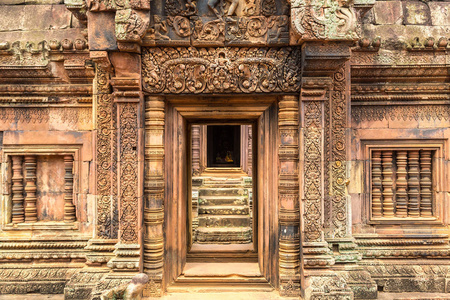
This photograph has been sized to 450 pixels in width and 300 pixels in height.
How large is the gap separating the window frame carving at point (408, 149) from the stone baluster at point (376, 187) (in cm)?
7

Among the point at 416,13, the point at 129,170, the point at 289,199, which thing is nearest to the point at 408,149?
the point at 416,13

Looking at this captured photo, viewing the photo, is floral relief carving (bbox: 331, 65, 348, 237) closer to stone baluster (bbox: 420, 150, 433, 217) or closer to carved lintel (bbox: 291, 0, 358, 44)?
carved lintel (bbox: 291, 0, 358, 44)

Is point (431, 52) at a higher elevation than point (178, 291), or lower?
higher

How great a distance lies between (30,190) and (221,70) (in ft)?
10.9

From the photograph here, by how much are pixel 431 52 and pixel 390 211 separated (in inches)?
90.5

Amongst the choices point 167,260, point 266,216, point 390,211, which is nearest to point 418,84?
point 390,211

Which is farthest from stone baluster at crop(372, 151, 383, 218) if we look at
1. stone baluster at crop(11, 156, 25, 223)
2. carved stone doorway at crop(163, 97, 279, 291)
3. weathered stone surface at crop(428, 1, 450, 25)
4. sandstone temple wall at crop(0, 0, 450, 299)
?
stone baluster at crop(11, 156, 25, 223)

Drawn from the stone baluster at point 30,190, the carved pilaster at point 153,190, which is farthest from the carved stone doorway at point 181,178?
the stone baluster at point 30,190

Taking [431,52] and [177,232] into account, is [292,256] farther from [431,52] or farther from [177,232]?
[431,52]

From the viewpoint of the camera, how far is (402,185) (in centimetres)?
479

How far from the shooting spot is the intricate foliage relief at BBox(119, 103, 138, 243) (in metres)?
3.96

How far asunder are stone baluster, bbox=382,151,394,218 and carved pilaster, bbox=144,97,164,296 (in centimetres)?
323

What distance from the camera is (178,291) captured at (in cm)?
422

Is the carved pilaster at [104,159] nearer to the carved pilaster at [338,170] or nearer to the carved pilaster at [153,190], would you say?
the carved pilaster at [153,190]
